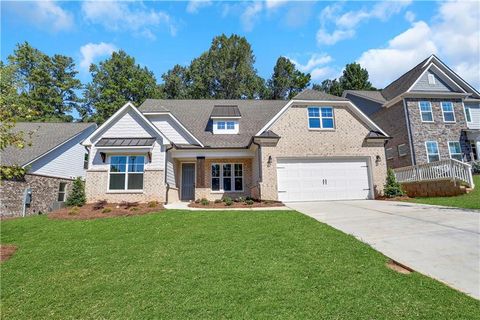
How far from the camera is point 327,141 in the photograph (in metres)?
16.6

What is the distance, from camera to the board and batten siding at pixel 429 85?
2275 centimetres

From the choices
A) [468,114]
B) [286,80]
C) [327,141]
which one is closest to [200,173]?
[327,141]

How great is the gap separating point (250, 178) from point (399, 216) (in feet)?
31.8

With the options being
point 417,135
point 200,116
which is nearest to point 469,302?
point 200,116

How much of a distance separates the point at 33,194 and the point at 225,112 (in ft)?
46.1

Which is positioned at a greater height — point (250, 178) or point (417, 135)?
point (417, 135)

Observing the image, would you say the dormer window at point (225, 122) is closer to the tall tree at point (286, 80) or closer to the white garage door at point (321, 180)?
the white garage door at point (321, 180)

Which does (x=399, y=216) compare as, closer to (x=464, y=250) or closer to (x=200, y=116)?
(x=464, y=250)

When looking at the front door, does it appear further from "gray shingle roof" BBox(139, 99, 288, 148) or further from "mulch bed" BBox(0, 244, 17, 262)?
"mulch bed" BBox(0, 244, 17, 262)

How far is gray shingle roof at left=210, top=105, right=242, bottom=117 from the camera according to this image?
1900cm

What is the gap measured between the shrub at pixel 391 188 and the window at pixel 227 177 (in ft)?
28.7

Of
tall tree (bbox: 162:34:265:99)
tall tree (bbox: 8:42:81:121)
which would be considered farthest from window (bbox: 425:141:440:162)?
tall tree (bbox: 8:42:81:121)

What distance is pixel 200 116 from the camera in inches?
829

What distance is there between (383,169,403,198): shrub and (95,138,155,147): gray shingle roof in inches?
546
